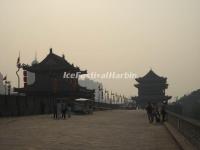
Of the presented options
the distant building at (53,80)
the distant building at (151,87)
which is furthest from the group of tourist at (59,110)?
the distant building at (151,87)

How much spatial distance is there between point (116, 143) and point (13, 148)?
154 inches

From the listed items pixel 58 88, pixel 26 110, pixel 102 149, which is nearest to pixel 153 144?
pixel 102 149

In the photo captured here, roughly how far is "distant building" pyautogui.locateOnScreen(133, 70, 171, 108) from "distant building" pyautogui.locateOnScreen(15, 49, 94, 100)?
40505 millimetres

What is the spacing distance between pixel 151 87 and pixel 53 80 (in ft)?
151

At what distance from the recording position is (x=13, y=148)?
47.1 feet

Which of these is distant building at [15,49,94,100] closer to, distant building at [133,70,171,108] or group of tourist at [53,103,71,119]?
group of tourist at [53,103,71,119]

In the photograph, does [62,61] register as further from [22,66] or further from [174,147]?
[174,147]

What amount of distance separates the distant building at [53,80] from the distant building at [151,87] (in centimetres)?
4050

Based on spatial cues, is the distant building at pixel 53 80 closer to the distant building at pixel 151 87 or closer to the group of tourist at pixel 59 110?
the group of tourist at pixel 59 110

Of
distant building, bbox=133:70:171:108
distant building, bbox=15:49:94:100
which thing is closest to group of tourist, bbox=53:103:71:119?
distant building, bbox=15:49:94:100

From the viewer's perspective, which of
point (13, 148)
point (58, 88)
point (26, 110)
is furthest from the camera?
point (58, 88)

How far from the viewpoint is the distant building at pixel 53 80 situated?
259 feet

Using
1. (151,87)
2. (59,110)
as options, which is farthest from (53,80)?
(151,87)

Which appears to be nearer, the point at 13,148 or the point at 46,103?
the point at 13,148
